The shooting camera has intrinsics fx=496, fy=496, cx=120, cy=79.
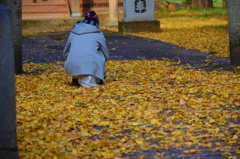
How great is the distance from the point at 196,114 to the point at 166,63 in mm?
5160

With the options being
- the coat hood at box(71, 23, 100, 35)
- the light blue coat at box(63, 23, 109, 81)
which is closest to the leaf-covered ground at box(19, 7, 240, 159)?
the light blue coat at box(63, 23, 109, 81)

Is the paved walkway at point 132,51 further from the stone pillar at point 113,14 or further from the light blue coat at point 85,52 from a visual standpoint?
the stone pillar at point 113,14

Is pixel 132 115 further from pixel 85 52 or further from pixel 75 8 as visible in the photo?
pixel 75 8

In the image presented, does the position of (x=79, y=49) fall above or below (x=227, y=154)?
above

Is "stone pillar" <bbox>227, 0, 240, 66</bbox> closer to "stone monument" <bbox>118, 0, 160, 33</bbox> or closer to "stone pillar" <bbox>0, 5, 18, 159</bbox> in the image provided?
"stone pillar" <bbox>0, 5, 18, 159</bbox>

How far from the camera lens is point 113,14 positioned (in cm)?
2220

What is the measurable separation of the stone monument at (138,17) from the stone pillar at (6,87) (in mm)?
15564

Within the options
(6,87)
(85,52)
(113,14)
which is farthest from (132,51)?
(6,87)

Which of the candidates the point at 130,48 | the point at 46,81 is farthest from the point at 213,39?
the point at 46,81

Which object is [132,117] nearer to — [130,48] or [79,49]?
[79,49]

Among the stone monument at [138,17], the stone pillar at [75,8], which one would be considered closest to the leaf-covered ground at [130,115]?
the stone monument at [138,17]

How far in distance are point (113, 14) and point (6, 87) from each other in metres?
18.3

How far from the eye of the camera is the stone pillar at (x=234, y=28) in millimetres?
9977

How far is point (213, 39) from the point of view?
16.4 m
